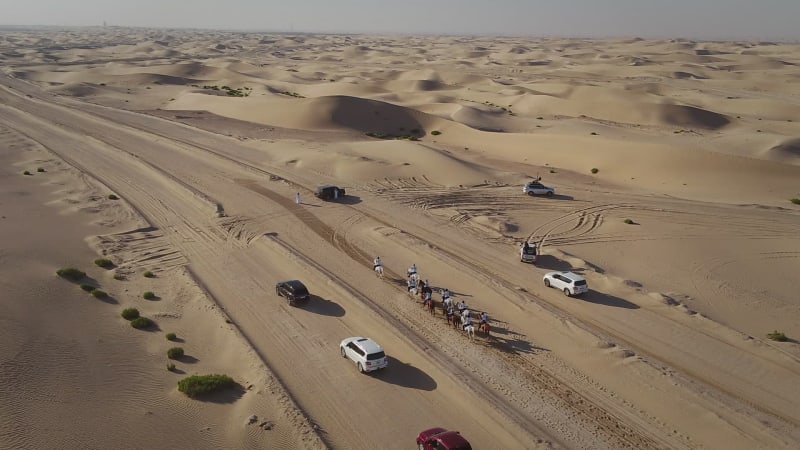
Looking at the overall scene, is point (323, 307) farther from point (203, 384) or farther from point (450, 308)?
point (203, 384)

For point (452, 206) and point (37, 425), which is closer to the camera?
point (37, 425)

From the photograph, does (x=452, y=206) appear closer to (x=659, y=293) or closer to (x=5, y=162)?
(x=659, y=293)

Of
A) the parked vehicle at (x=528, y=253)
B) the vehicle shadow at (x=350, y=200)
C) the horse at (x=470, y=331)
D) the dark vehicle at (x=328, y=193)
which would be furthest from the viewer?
the dark vehicle at (x=328, y=193)

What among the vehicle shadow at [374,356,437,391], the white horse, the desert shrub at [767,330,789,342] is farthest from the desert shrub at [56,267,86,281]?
the desert shrub at [767,330,789,342]

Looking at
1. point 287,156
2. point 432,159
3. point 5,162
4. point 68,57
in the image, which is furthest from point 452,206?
point 68,57

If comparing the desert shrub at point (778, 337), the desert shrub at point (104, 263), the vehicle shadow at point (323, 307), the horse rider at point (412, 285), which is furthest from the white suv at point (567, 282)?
the desert shrub at point (104, 263)

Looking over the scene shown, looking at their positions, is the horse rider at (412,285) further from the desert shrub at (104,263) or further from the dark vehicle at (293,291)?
the desert shrub at (104,263)

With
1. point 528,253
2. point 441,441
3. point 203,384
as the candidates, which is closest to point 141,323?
point 203,384
